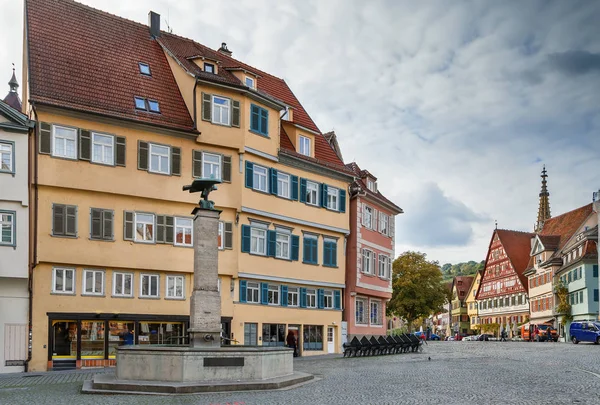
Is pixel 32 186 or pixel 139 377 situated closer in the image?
pixel 139 377

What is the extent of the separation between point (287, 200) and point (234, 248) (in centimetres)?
509

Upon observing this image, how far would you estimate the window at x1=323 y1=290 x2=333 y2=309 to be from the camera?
44188 mm

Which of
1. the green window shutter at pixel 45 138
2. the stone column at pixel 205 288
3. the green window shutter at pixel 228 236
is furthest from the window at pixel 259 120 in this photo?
the stone column at pixel 205 288

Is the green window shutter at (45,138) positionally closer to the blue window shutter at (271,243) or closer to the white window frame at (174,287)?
the white window frame at (174,287)

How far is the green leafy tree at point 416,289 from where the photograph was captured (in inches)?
3004

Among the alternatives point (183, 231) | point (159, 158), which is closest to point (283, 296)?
point (183, 231)

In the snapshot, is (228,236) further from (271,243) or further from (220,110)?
(220,110)

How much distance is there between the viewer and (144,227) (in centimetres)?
3475

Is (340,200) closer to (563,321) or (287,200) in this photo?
(287,200)

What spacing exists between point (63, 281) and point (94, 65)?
33.6 ft

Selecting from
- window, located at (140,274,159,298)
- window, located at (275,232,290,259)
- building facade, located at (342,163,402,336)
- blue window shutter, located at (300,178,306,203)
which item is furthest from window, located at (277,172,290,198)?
window, located at (140,274,159,298)

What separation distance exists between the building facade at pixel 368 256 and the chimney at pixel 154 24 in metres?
14.9

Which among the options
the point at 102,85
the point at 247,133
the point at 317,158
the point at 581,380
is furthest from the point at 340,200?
the point at 581,380

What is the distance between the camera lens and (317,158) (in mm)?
44938
